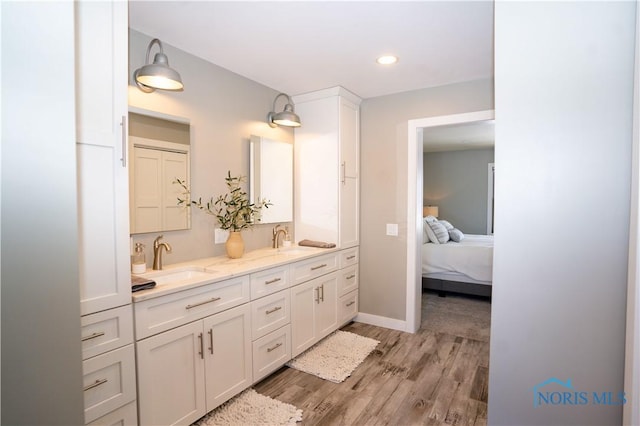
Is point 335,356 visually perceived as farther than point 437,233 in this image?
No

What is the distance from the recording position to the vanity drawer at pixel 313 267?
105 inches

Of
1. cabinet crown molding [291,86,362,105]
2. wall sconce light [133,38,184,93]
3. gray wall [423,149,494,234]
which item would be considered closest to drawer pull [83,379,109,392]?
wall sconce light [133,38,184,93]

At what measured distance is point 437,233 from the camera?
491 cm

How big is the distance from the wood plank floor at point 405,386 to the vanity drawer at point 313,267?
0.72 meters

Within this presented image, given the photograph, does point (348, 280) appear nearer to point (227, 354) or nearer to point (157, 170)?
point (227, 354)

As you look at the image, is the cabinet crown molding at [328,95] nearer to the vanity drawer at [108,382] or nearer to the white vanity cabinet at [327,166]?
the white vanity cabinet at [327,166]

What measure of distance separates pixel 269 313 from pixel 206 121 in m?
1.51

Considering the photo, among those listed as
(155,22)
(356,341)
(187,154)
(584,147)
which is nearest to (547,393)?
(584,147)

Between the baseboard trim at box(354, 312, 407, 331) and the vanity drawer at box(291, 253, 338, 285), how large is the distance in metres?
0.77

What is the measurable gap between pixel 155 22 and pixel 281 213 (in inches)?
71.2

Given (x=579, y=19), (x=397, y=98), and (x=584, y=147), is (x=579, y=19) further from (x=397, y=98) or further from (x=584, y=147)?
(x=397, y=98)

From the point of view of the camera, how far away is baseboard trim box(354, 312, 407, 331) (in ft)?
11.2

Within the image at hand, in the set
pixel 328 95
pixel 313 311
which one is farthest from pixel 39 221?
pixel 328 95

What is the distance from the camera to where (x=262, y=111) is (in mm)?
3092
